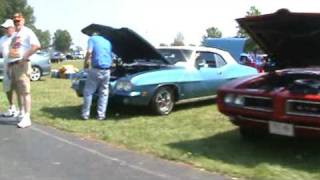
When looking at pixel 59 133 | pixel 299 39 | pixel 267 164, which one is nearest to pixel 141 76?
pixel 59 133

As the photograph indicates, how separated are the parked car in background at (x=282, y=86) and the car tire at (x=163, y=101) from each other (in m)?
2.70

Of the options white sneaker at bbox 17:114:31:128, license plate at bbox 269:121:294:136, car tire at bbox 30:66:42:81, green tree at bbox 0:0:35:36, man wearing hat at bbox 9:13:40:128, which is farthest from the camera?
green tree at bbox 0:0:35:36

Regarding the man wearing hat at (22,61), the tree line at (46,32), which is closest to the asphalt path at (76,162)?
the man wearing hat at (22,61)

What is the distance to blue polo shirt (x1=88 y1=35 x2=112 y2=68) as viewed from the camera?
10.5 meters

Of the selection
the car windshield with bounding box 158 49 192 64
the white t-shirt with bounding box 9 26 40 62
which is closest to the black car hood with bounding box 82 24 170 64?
the car windshield with bounding box 158 49 192 64

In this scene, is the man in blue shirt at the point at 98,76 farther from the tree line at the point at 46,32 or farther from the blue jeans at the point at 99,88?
the tree line at the point at 46,32

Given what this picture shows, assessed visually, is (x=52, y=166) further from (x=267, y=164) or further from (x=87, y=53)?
(x=87, y=53)

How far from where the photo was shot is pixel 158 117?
35.6ft

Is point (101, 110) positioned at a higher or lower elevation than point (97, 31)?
lower

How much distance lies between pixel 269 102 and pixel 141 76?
3.74 meters

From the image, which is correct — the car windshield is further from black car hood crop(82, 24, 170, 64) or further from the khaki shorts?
the khaki shorts

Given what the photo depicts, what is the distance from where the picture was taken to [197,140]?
8.59 meters

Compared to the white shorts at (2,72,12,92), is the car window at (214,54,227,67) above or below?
above

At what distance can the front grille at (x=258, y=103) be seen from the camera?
24.0 feet
